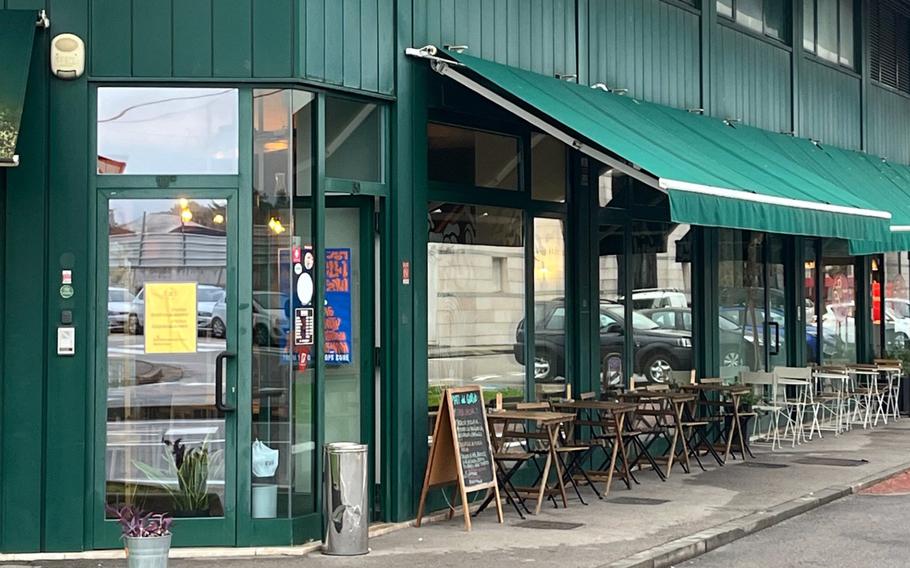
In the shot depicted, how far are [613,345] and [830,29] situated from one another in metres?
7.90

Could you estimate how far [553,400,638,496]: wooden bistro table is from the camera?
11.8 metres

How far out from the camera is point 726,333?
16.2 meters

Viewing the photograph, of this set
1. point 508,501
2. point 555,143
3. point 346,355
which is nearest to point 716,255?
point 555,143

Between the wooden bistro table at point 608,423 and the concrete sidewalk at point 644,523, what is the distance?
0.22 m

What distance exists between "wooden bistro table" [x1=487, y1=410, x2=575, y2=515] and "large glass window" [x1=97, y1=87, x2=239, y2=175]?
3237 mm

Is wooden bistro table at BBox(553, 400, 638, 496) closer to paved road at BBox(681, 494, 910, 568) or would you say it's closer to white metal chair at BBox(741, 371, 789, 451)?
paved road at BBox(681, 494, 910, 568)

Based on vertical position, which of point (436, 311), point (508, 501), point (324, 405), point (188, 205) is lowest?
point (508, 501)

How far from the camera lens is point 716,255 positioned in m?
15.9

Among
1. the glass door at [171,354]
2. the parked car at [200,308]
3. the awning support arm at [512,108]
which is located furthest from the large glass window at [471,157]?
the parked car at [200,308]

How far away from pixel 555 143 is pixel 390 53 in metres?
2.88

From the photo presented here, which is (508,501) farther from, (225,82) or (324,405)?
(225,82)

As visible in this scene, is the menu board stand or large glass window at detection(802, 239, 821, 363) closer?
the menu board stand

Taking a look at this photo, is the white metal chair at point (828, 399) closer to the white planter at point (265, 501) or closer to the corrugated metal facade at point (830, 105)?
the corrugated metal facade at point (830, 105)

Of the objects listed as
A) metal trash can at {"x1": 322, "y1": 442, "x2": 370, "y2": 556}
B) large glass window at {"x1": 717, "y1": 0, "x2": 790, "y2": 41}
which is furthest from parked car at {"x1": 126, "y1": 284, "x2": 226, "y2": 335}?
large glass window at {"x1": 717, "y1": 0, "x2": 790, "y2": 41}
